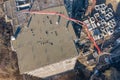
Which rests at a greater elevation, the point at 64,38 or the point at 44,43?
the point at 64,38

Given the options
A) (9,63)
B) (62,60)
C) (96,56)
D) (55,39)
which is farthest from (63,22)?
(9,63)

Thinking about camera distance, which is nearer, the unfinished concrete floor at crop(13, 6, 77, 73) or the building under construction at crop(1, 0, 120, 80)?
the unfinished concrete floor at crop(13, 6, 77, 73)

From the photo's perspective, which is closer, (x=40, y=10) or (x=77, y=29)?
(x=40, y=10)

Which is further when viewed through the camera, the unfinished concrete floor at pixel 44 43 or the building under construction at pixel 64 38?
the building under construction at pixel 64 38

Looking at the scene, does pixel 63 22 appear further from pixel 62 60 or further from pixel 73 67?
pixel 73 67

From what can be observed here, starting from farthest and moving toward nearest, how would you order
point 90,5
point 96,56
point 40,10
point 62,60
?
point 90,5 < point 96,56 < point 40,10 < point 62,60

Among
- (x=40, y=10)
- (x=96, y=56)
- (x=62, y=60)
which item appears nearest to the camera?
(x=62, y=60)

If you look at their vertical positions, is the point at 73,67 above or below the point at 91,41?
below

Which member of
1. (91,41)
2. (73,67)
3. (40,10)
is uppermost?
(40,10)
